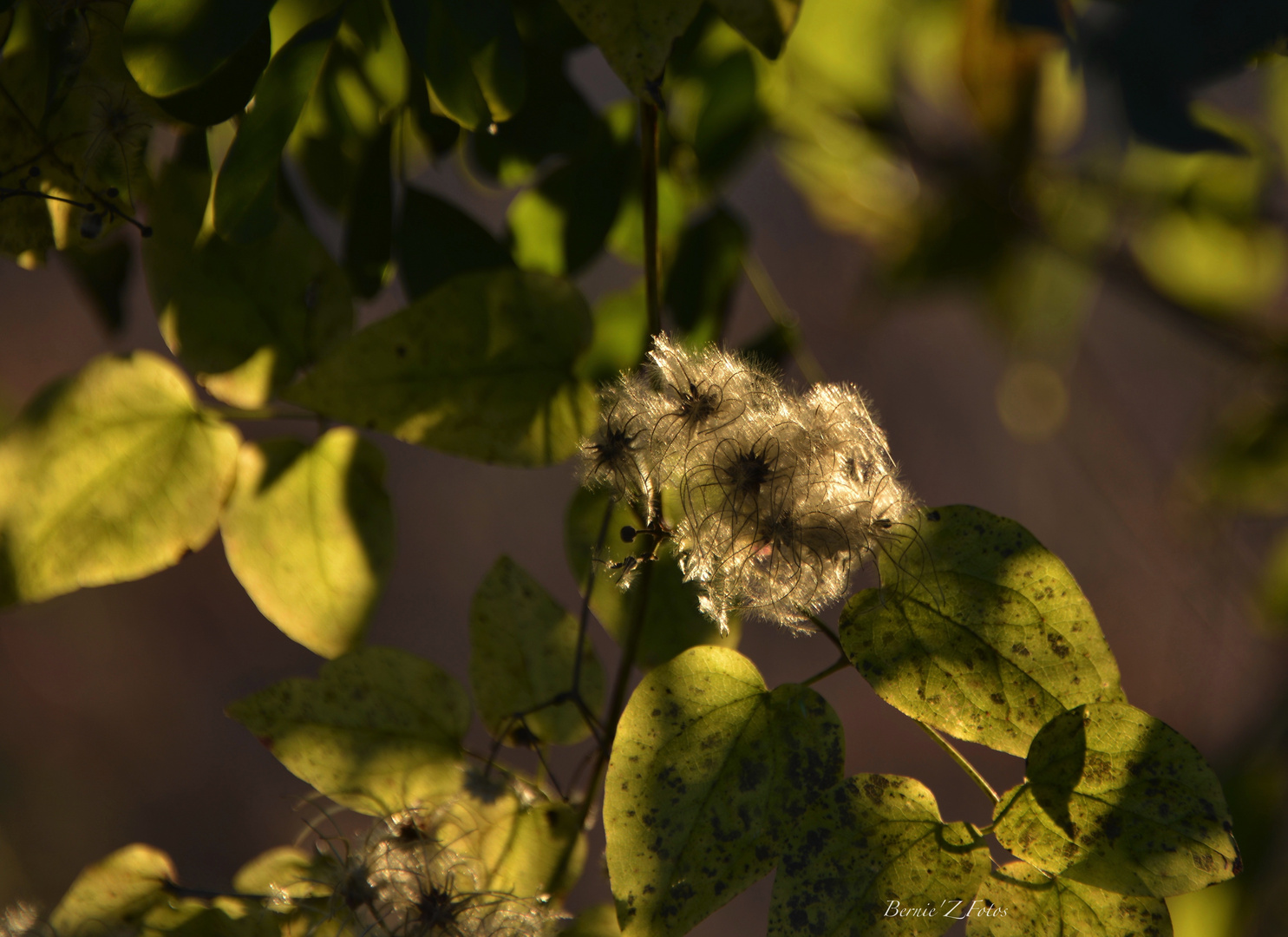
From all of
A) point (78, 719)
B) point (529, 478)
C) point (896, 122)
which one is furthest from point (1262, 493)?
point (78, 719)

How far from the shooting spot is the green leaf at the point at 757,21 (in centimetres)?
32

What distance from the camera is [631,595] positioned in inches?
15.9

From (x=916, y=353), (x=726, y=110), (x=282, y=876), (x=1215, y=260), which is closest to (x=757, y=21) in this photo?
(x=726, y=110)

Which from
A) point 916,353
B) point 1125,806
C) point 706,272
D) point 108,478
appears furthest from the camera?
point 916,353

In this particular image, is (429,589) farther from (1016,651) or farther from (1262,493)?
(1016,651)

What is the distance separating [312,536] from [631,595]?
16cm

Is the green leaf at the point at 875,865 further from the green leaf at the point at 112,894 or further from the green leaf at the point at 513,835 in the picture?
the green leaf at the point at 112,894

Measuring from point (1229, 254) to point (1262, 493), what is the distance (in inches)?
8.1

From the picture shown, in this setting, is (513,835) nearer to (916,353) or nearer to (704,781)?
(704,781)

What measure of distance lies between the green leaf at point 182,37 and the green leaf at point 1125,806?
1.23ft

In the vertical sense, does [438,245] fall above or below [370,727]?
above

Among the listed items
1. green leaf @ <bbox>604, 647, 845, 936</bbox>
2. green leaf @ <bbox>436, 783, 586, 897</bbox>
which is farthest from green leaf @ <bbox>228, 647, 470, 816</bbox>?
green leaf @ <bbox>604, 647, 845, 936</bbox>

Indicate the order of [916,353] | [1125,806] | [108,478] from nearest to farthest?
[1125,806]
[108,478]
[916,353]

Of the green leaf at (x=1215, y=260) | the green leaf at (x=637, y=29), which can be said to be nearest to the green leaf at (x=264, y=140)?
the green leaf at (x=637, y=29)
